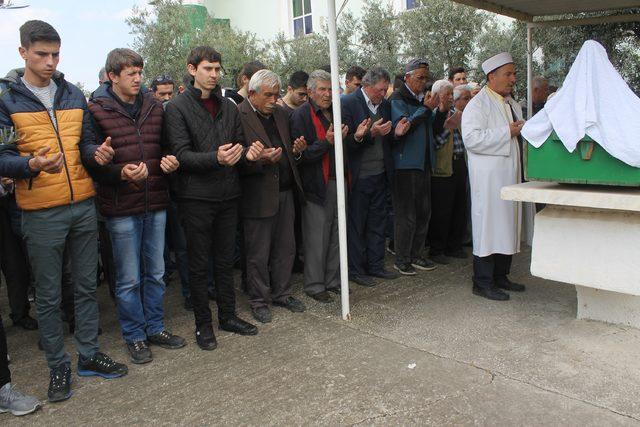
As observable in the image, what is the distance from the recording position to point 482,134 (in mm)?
4809

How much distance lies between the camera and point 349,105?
5.48 m

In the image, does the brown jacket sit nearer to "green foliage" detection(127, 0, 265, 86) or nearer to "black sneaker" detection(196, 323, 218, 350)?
"black sneaker" detection(196, 323, 218, 350)

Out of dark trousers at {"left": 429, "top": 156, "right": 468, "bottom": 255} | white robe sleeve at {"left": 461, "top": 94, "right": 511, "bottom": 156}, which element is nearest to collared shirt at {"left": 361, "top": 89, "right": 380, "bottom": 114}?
white robe sleeve at {"left": 461, "top": 94, "right": 511, "bottom": 156}

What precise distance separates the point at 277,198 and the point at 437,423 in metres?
2.26

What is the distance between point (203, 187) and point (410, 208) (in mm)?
2477

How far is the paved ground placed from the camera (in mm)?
3182

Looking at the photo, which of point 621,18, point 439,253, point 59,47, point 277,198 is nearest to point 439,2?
point 621,18

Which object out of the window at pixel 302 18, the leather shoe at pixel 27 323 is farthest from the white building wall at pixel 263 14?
the leather shoe at pixel 27 323

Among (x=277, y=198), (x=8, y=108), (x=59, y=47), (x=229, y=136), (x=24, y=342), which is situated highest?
(x=59, y=47)

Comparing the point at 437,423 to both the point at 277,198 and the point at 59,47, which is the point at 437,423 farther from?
the point at 59,47

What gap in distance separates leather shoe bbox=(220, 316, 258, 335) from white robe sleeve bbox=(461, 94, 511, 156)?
2.32 m

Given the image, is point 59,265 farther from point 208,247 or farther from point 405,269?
point 405,269

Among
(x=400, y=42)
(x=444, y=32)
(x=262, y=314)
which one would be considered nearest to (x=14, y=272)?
(x=262, y=314)

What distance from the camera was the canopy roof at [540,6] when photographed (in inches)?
221
